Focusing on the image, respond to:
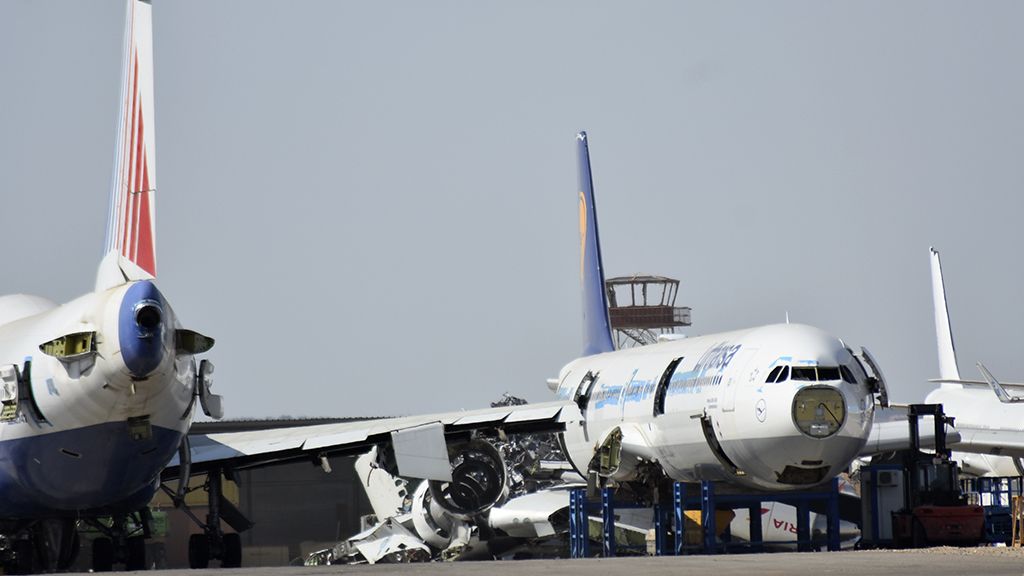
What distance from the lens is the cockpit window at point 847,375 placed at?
34.1 m

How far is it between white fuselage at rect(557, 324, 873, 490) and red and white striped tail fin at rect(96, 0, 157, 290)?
1502 cm

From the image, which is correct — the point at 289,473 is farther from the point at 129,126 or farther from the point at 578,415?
the point at 129,126

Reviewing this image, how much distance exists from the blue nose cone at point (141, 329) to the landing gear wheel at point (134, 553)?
810 cm

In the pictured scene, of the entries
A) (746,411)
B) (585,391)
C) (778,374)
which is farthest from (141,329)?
(585,391)

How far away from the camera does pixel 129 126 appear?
24.8 meters

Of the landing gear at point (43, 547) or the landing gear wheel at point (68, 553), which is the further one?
the landing gear wheel at point (68, 553)

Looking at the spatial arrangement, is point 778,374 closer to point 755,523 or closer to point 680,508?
point 680,508

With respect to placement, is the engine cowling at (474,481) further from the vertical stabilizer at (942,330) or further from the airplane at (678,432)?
the vertical stabilizer at (942,330)

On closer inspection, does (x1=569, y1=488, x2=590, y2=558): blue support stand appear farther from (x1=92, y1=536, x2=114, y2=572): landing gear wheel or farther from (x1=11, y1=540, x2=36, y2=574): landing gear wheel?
(x1=11, y1=540, x2=36, y2=574): landing gear wheel

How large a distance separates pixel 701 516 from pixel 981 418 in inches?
923

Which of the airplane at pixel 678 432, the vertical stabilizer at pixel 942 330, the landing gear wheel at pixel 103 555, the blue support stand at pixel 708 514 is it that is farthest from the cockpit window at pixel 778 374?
the vertical stabilizer at pixel 942 330

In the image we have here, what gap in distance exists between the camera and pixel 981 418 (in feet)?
191

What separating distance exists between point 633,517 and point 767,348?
9796 mm

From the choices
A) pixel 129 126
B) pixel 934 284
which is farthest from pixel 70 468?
pixel 934 284
